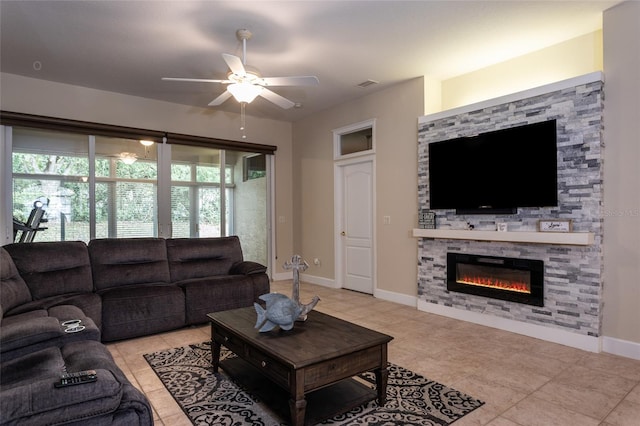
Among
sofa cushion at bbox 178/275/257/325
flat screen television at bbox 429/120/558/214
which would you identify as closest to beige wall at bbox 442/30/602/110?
flat screen television at bbox 429/120/558/214

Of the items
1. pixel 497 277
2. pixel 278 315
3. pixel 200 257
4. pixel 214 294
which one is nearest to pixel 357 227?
pixel 497 277

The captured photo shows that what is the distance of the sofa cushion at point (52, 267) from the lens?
3.35 metres

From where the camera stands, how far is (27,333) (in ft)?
6.69

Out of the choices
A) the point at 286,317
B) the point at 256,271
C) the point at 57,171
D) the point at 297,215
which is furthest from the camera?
the point at 297,215

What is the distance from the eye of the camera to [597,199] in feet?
10.8

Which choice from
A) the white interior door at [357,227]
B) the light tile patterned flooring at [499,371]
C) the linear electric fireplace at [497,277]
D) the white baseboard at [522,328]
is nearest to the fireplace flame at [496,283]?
the linear electric fireplace at [497,277]

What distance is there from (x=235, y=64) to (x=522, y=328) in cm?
376

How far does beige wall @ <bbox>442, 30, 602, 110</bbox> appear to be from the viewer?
12.2ft

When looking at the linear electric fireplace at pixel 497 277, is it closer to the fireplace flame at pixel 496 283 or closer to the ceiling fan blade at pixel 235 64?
the fireplace flame at pixel 496 283

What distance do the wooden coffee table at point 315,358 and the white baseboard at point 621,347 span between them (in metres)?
2.37

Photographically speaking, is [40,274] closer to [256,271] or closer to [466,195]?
[256,271]

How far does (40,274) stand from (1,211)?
1.88 metres

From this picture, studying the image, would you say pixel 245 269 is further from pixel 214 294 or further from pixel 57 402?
pixel 57 402

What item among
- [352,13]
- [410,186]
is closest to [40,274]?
[352,13]
